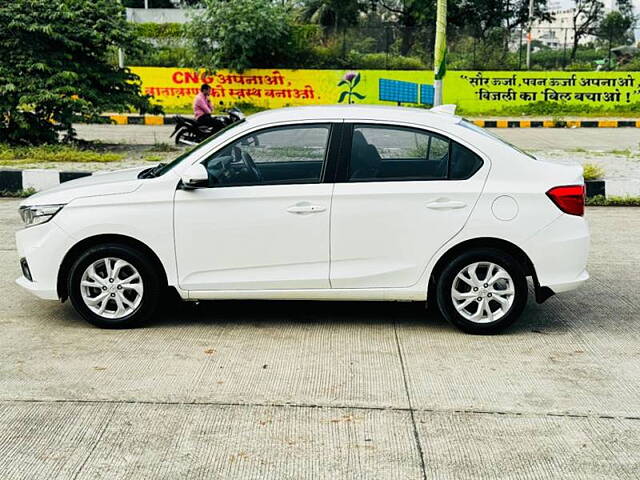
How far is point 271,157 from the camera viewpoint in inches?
248

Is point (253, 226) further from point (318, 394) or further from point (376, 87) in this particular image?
point (376, 87)

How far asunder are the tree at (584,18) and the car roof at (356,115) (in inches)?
1122

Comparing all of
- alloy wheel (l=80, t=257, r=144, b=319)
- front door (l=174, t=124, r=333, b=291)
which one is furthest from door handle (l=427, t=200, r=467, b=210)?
alloy wheel (l=80, t=257, r=144, b=319)

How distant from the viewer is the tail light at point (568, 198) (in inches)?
240

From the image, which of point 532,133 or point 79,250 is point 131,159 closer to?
point 79,250

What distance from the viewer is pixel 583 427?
4.64 m

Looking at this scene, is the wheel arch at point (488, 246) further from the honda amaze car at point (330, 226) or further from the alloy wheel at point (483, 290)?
the alloy wheel at point (483, 290)

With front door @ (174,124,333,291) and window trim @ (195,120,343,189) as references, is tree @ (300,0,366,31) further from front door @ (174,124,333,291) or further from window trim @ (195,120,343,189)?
front door @ (174,124,333,291)

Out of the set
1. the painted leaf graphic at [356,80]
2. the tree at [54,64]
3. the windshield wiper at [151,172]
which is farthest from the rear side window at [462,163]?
the painted leaf graphic at [356,80]

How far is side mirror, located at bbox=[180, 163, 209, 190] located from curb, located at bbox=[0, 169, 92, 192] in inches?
269

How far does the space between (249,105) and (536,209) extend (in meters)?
24.7

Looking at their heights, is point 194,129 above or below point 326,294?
above

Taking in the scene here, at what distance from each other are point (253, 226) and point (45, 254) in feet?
4.79

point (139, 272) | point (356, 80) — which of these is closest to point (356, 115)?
point (139, 272)
